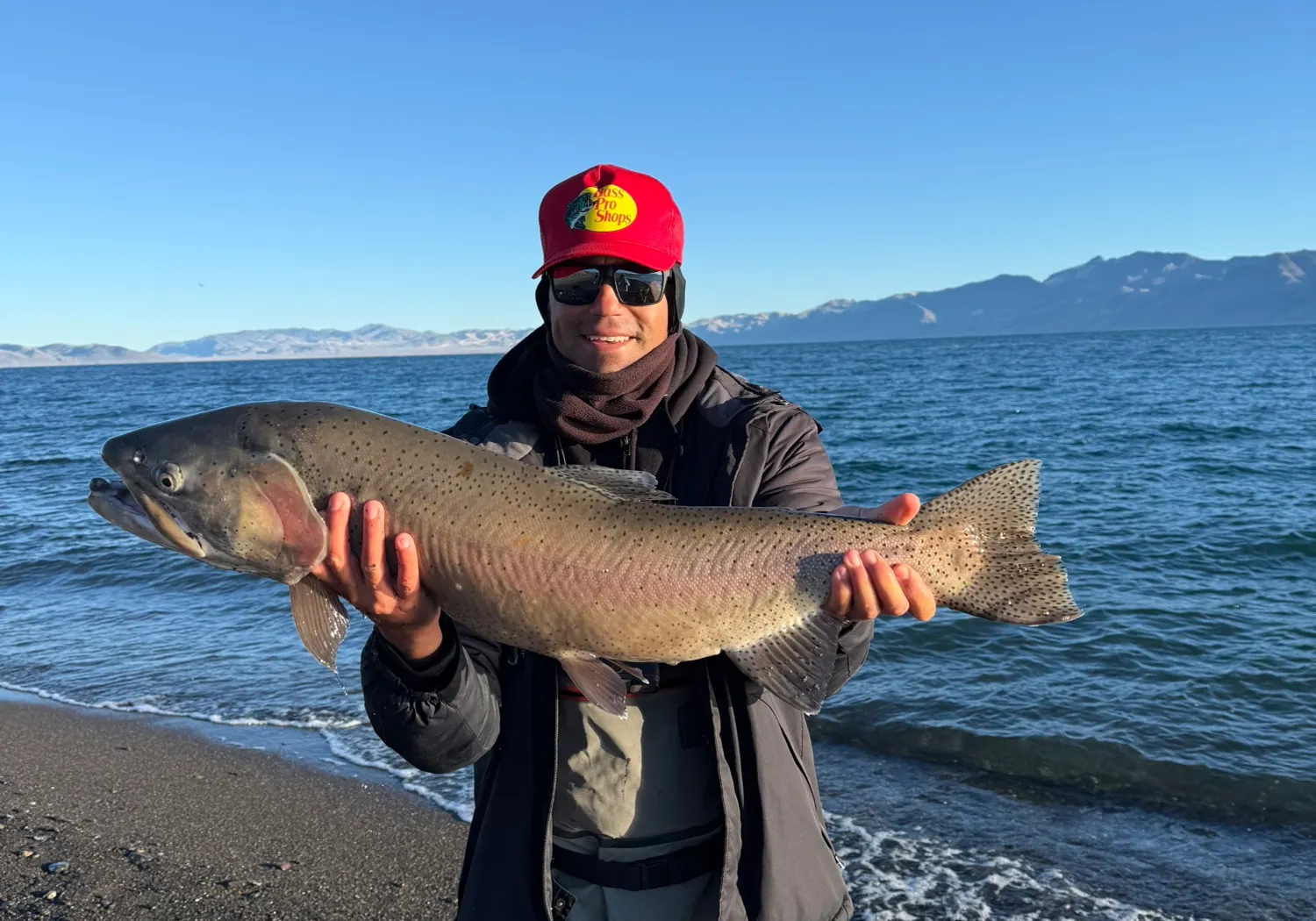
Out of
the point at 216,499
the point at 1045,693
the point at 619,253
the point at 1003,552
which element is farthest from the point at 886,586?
the point at 1045,693

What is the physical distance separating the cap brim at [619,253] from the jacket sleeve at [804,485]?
2.51ft

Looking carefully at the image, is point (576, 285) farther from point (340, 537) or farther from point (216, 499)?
point (216, 499)

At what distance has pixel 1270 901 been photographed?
6176mm

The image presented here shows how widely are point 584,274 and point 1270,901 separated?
243 inches

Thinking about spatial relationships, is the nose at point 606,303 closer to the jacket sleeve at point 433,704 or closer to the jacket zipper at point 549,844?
the jacket sleeve at point 433,704

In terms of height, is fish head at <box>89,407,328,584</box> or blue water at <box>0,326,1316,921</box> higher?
fish head at <box>89,407,328,584</box>

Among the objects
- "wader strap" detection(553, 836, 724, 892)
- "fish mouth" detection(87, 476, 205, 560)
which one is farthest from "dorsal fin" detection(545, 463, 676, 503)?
"fish mouth" detection(87, 476, 205, 560)

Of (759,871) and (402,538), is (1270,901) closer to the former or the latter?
(759,871)

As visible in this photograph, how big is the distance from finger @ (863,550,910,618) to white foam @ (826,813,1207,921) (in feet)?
12.0

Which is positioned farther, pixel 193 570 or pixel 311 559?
pixel 193 570

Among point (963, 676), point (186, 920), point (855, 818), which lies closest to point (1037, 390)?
point (963, 676)

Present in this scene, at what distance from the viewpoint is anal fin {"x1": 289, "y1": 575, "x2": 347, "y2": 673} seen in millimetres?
3340

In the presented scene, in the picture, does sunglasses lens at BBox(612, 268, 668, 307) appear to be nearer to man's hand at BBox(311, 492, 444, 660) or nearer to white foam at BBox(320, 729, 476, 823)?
man's hand at BBox(311, 492, 444, 660)

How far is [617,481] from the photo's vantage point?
332 centimetres
